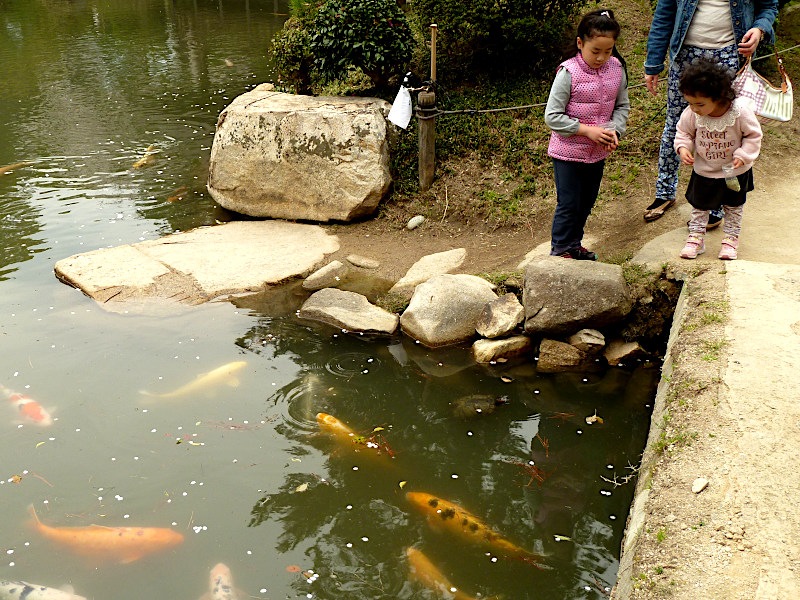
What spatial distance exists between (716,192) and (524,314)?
1.51 meters

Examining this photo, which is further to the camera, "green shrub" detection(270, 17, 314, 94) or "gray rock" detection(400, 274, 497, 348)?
"green shrub" detection(270, 17, 314, 94)

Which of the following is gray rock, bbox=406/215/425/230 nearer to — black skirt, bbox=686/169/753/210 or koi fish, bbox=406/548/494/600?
black skirt, bbox=686/169/753/210

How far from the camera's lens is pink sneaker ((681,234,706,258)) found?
17.0ft

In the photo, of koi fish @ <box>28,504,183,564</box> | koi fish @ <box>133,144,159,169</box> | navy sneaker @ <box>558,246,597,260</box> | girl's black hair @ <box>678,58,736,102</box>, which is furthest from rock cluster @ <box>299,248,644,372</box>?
koi fish @ <box>133,144,159,169</box>

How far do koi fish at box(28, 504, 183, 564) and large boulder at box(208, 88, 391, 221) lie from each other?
4139 mm

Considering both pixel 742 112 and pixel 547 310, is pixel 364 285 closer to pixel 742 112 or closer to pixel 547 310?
pixel 547 310

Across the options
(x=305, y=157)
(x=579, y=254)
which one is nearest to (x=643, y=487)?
(x=579, y=254)

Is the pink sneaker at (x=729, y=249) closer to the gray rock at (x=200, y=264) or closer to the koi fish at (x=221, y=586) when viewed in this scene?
the gray rock at (x=200, y=264)

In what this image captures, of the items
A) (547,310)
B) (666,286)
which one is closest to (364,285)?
(547,310)

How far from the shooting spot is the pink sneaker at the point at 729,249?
5016mm

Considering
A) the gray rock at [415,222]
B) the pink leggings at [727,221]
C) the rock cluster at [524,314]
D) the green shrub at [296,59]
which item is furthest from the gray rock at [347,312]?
the green shrub at [296,59]

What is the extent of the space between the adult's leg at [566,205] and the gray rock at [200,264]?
2.26 meters

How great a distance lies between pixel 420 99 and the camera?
7145 mm

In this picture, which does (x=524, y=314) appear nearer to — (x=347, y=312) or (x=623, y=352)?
(x=623, y=352)
